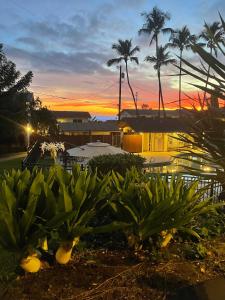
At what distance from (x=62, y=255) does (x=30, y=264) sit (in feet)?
1.08

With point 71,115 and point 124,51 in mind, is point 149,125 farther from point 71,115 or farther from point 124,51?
point 71,115

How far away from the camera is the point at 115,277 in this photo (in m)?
3.40

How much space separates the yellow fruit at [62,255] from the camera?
3500 mm

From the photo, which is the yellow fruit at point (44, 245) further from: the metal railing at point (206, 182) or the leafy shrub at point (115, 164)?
the leafy shrub at point (115, 164)

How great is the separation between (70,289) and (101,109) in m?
83.1

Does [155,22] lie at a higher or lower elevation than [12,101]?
higher

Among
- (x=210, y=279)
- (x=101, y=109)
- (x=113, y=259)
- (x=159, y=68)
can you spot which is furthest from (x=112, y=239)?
(x=101, y=109)

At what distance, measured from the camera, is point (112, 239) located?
430 centimetres

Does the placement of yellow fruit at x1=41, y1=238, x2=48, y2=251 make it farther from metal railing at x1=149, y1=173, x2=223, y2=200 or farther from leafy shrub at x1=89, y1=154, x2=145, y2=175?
leafy shrub at x1=89, y1=154, x2=145, y2=175

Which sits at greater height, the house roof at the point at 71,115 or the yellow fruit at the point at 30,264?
the house roof at the point at 71,115

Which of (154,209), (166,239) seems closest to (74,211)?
(154,209)

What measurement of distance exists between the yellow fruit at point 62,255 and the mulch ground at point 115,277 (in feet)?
0.26

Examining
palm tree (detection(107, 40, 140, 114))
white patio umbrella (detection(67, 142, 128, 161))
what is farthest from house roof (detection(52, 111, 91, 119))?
white patio umbrella (detection(67, 142, 128, 161))

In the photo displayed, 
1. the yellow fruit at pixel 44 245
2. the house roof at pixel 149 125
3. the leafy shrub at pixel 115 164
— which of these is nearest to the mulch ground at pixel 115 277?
the yellow fruit at pixel 44 245
